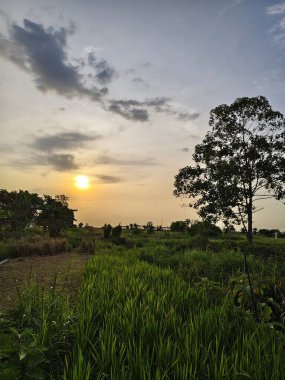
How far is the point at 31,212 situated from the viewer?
2019 cm

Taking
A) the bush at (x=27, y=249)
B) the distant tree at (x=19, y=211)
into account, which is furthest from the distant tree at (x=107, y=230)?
the bush at (x=27, y=249)

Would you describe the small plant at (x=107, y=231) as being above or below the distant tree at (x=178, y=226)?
below

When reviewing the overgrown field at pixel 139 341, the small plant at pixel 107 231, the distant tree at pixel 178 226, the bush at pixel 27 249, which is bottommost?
the overgrown field at pixel 139 341

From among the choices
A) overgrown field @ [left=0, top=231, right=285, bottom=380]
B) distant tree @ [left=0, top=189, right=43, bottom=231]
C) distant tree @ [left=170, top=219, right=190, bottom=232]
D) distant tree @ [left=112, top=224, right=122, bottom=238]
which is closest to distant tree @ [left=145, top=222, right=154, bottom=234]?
distant tree @ [left=170, top=219, right=190, bottom=232]

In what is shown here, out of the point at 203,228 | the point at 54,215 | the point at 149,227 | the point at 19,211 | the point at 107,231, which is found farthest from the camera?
the point at 149,227

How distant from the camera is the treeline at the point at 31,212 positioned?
19.1 meters

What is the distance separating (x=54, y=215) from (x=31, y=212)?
5.45ft

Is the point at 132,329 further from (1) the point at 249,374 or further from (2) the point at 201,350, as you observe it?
(1) the point at 249,374

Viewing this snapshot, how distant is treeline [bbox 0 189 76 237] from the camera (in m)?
19.1

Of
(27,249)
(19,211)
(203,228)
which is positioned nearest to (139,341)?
(27,249)

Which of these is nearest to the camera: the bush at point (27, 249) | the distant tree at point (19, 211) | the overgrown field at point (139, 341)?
the overgrown field at point (139, 341)

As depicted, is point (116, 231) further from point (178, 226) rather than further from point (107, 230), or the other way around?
point (178, 226)

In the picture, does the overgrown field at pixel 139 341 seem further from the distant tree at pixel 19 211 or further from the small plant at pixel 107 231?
the small plant at pixel 107 231

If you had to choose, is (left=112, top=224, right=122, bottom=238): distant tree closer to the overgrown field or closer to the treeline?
the treeline
